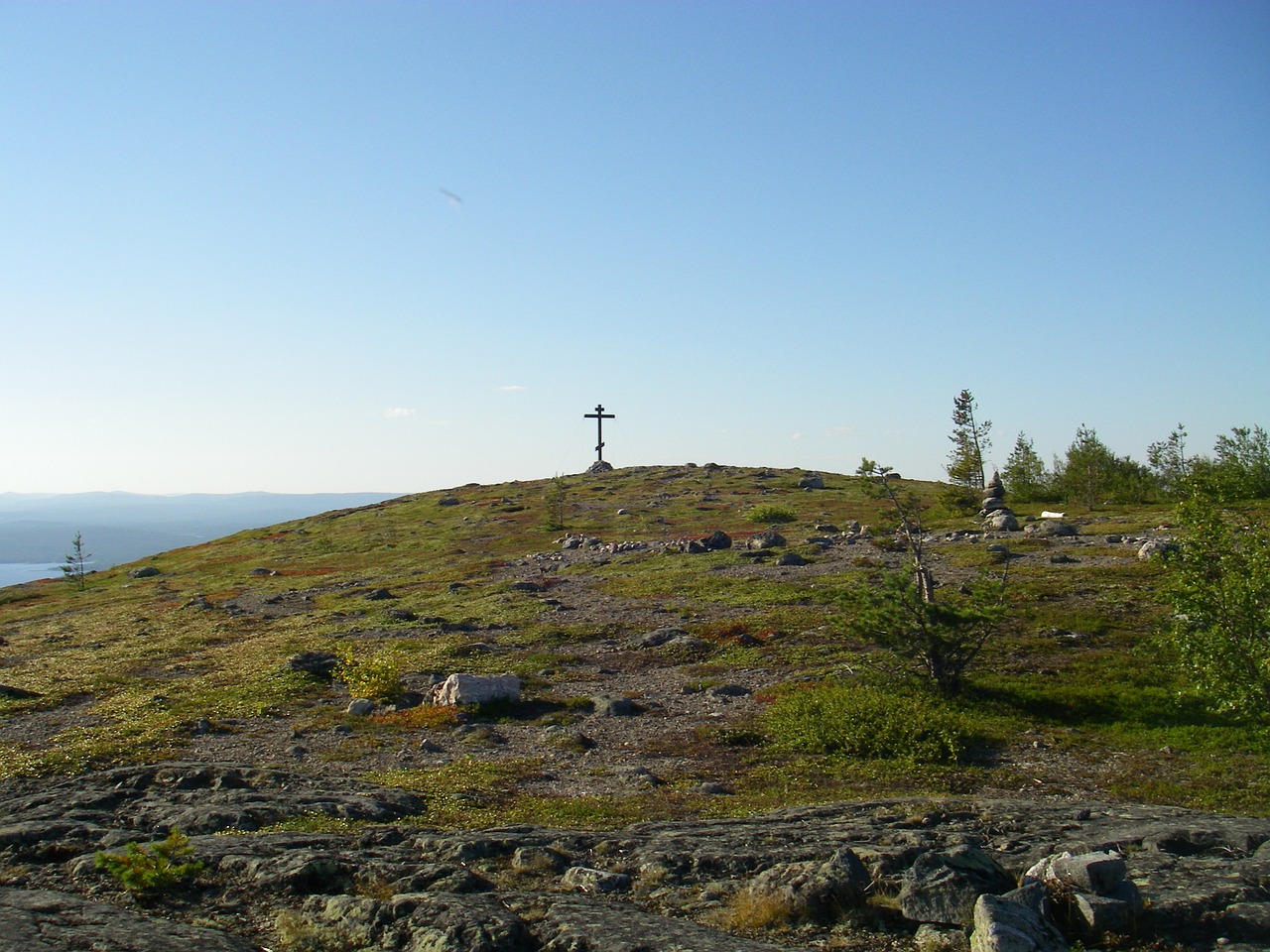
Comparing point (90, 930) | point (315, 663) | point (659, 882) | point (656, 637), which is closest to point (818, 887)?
point (659, 882)

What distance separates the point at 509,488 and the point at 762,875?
362ft

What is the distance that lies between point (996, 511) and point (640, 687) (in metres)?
48.3

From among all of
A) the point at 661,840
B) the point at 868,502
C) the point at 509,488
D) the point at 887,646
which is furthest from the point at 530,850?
the point at 509,488

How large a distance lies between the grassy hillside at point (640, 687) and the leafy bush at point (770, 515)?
50.6ft

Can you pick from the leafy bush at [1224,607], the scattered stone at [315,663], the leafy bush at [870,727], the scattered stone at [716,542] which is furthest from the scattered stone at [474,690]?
the scattered stone at [716,542]

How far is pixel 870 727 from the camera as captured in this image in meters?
20.4

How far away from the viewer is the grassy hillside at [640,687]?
18078 millimetres

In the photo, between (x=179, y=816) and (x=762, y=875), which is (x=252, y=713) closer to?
(x=179, y=816)

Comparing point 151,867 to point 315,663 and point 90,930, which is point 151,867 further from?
point 315,663

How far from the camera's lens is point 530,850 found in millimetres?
12211

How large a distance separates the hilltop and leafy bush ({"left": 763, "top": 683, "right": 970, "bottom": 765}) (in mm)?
97

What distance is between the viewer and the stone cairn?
58.5 m

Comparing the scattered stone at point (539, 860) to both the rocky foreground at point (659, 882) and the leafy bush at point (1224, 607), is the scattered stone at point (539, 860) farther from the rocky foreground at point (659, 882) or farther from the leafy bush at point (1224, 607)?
the leafy bush at point (1224, 607)

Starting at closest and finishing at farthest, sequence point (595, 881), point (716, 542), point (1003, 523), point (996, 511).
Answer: point (595, 881)
point (1003, 523)
point (716, 542)
point (996, 511)
